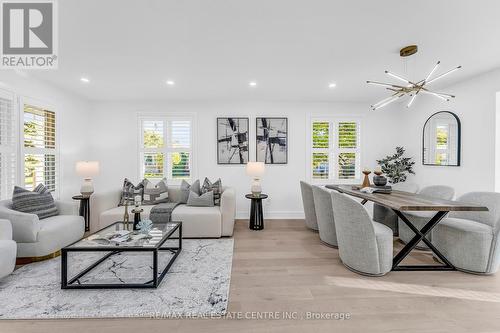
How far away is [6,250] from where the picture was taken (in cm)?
215

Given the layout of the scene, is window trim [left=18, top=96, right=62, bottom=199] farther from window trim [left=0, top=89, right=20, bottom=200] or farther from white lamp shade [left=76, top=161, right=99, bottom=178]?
white lamp shade [left=76, top=161, right=99, bottom=178]

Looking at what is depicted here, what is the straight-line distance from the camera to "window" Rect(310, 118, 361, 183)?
4910mm

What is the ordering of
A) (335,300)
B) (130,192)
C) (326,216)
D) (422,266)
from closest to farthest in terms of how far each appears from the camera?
(335,300)
(422,266)
(326,216)
(130,192)

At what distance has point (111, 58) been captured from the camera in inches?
112

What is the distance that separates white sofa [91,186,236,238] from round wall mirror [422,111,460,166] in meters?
3.69

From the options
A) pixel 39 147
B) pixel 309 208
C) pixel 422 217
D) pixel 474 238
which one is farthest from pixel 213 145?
pixel 474 238

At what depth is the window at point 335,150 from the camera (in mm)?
4910

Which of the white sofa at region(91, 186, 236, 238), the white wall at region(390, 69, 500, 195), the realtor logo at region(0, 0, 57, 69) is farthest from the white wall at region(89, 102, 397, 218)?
the white wall at region(390, 69, 500, 195)

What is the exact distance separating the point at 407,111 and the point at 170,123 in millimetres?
4975

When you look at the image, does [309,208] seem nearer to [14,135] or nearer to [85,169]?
[85,169]

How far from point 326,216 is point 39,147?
4.46 m

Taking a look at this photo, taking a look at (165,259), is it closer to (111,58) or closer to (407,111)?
(111,58)

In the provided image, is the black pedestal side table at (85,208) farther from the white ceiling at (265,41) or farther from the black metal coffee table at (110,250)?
the white ceiling at (265,41)

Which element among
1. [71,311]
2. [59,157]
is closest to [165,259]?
[71,311]
